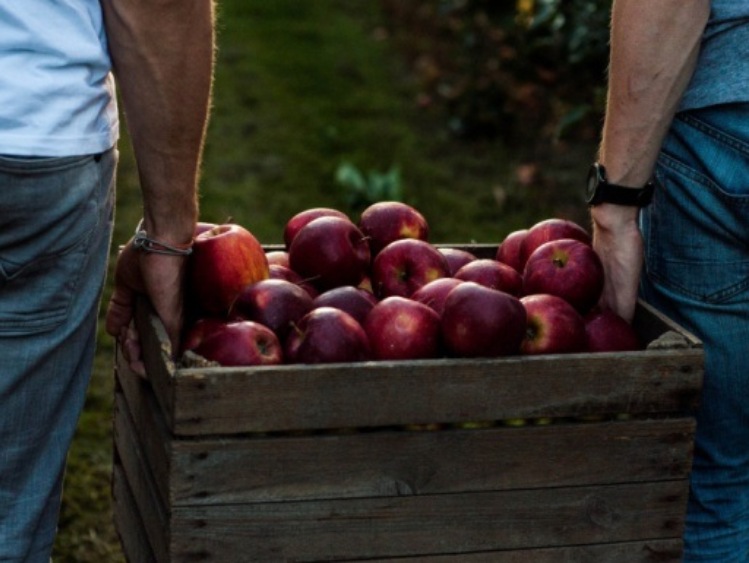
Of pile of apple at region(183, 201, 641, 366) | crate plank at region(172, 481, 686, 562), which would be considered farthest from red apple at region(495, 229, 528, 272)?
crate plank at region(172, 481, 686, 562)

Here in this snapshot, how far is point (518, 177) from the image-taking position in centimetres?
678

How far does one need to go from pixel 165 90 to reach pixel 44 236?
309mm

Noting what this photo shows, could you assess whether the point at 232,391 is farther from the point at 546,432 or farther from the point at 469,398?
the point at 546,432

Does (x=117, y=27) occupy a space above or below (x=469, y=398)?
→ above

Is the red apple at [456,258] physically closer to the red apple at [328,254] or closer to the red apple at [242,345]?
the red apple at [328,254]

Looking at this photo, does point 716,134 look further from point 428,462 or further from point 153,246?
point 153,246

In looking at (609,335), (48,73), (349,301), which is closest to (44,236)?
(48,73)

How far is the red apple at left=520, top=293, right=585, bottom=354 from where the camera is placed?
244cm

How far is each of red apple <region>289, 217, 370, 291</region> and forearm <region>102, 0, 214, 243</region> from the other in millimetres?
354

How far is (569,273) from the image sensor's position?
2.60m

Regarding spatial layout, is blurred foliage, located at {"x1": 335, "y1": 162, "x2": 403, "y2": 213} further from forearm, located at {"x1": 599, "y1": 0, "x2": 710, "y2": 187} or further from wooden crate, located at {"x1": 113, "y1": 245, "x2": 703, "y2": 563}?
wooden crate, located at {"x1": 113, "y1": 245, "x2": 703, "y2": 563}

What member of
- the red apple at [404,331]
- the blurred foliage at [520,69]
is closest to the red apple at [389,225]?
the red apple at [404,331]

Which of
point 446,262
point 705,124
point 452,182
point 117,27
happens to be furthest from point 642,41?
point 452,182

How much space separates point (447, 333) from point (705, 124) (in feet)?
2.05
